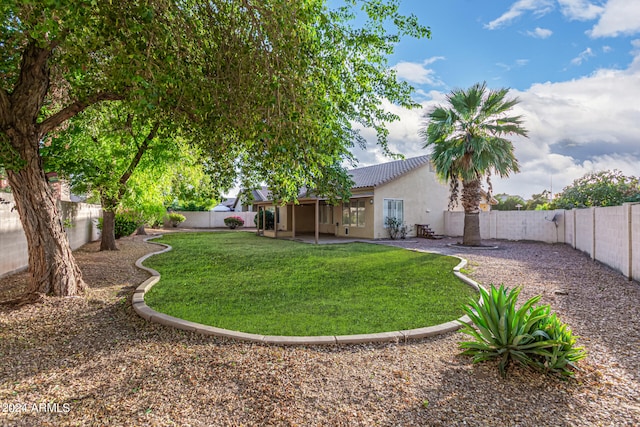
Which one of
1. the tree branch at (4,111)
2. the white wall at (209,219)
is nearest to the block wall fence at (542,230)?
the tree branch at (4,111)

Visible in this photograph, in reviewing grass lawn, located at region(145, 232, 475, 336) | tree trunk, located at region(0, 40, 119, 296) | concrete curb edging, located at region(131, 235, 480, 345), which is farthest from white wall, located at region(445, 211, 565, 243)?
tree trunk, located at region(0, 40, 119, 296)

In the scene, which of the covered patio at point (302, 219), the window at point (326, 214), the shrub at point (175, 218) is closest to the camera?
the window at point (326, 214)

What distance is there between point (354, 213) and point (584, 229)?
447 inches

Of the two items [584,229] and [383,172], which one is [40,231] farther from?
[383,172]

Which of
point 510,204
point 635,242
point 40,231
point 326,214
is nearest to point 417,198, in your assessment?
point 326,214

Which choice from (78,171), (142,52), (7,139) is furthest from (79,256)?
(142,52)

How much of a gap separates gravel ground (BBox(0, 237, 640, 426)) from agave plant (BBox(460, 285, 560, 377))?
0.13m

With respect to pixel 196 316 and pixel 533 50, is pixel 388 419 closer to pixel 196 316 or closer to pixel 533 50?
pixel 196 316

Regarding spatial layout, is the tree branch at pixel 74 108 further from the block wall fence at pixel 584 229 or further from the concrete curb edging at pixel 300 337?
the block wall fence at pixel 584 229

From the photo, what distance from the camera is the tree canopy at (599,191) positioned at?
655 inches

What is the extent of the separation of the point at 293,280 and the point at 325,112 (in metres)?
4.71

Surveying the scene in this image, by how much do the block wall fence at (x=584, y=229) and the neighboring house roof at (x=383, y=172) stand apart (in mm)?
4068

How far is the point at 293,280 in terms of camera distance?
A: 8.27m

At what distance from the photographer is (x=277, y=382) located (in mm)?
3232
